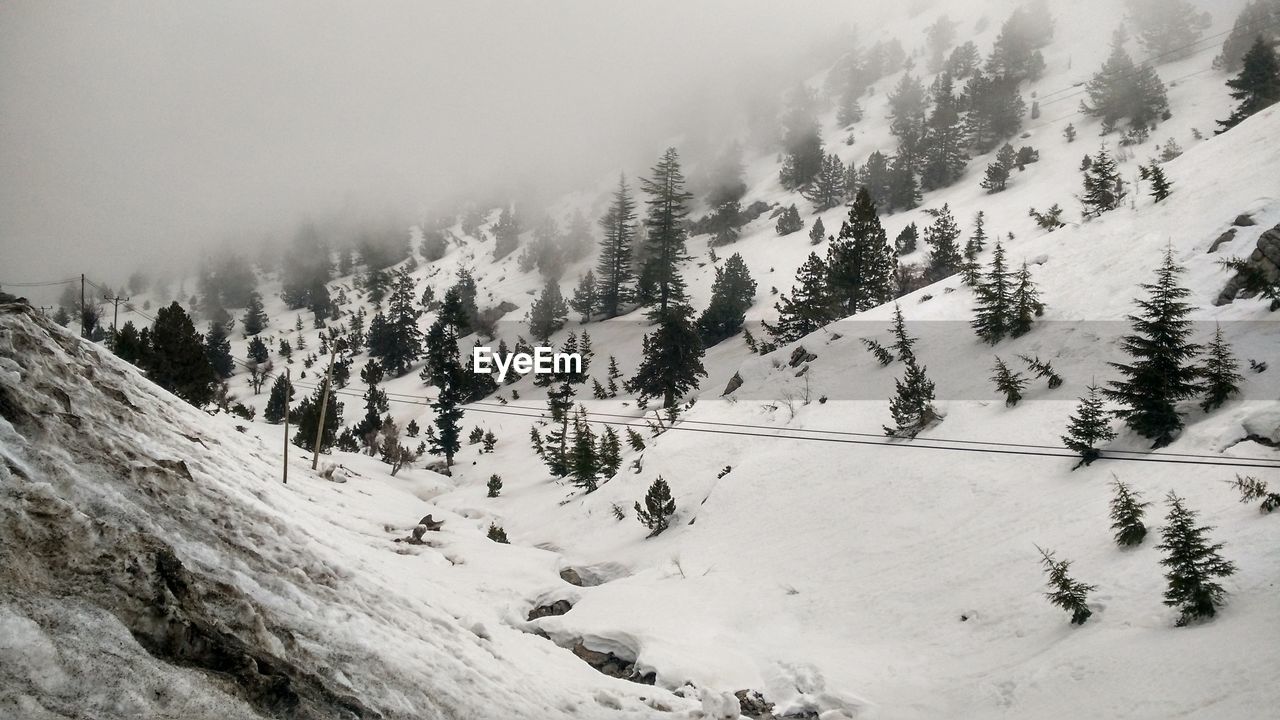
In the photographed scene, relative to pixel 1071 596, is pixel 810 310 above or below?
above

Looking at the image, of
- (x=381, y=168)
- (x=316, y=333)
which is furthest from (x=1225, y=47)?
(x=381, y=168)

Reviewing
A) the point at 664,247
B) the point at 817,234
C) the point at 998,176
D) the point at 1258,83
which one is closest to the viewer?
the point at 1258,83

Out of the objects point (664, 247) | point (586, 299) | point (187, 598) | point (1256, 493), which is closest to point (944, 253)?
point (664, 247)

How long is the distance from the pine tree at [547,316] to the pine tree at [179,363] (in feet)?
105

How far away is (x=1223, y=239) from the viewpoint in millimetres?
19078

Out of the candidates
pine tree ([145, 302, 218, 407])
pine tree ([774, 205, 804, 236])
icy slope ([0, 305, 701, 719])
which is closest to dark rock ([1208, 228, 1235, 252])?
icy slope ([0, 305, 701, 719])

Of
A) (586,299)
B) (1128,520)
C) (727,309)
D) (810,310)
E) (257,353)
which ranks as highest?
(586,299)

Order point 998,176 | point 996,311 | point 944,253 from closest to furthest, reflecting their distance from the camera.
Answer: point 996,311
point 944,253
point 998,176

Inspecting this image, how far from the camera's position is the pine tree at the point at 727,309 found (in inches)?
1907

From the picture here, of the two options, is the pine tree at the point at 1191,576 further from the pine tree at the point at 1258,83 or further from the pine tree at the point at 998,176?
the pine tree at the point at 998,176

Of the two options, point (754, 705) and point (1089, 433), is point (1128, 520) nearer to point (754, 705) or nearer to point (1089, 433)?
point (1089, 433)

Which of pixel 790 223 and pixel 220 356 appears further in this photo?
pixel 220 356

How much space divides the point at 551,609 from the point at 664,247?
4669cm

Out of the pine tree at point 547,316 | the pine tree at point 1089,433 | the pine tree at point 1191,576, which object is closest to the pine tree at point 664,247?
the pine tree at point 547,316
